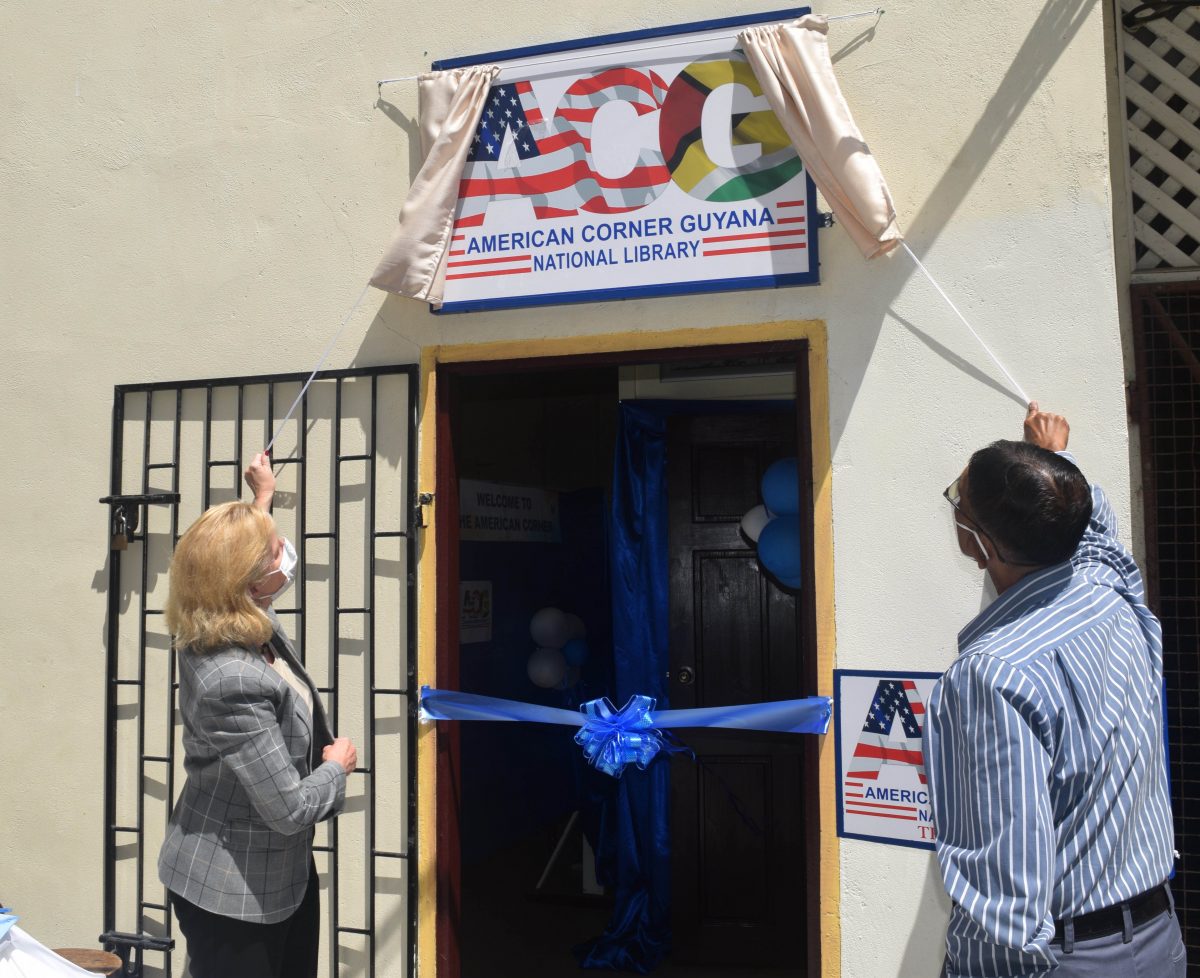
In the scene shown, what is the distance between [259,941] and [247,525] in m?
1.05

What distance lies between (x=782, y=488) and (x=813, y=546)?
1076mm

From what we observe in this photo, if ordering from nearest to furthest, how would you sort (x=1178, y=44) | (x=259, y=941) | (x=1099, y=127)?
(x=259, y=941), (x=1099, y=127), (x=1178, y=44)

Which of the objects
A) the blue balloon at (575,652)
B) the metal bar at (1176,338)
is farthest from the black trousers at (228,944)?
the blue balloon at (575,652)

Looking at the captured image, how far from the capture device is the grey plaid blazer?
107 inches

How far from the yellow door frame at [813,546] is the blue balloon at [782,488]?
1.04m

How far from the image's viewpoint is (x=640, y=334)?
3.65m

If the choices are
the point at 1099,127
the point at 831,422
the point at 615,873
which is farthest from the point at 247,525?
the point at 615,873

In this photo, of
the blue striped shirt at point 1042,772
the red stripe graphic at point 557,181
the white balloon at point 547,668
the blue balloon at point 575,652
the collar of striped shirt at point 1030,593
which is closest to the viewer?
the blue striped shirt at point 1042,772

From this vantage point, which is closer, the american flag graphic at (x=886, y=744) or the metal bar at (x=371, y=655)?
the american flag graphic at (x=886, y=744)

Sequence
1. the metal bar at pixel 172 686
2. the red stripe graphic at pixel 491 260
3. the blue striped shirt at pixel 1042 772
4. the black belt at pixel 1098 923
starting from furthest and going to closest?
the metal bar at pixel 172 686 → the red stripe graphic at pixel 491 260 → the black belt at pixel 1098 923 → the blue striped shirt at pixel 1042 772

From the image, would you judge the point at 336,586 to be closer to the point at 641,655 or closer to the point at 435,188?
the point at 435,188

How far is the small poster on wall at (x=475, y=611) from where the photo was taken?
6.73 metres

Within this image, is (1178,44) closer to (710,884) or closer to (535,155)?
(535,155)

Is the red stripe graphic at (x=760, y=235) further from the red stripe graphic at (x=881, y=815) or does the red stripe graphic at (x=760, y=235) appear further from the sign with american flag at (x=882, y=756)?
A: the red stripe graphic at (x=881, y=815)
